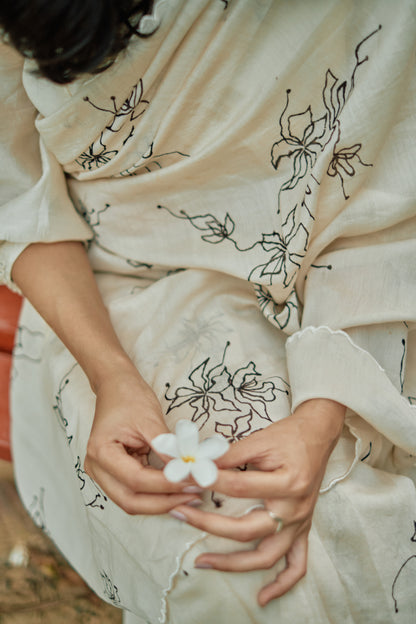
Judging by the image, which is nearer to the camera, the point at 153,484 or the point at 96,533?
the point at 153,484

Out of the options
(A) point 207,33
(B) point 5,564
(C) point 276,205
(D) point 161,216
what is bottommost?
(B) point 5,564

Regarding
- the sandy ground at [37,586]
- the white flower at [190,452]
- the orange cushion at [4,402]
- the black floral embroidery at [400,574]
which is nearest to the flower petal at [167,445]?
the white flower at [190,452]

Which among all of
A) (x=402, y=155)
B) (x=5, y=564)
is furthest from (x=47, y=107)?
(x=5, y=564)

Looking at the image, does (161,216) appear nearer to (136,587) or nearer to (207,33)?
(207,33)

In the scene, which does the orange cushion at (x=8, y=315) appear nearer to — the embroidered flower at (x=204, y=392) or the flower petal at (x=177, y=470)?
the embroidered flower at (x=204, y=392)

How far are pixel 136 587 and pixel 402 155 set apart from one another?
631 mm

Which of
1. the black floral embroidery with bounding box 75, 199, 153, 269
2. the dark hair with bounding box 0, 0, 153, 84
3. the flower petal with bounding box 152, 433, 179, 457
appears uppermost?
the dark hair with bounding box 0, 0, 153, 84

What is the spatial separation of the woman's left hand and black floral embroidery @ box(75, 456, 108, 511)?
15 centimetres

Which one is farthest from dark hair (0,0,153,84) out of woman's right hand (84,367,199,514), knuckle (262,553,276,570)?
knuckle (262,553,276,570)

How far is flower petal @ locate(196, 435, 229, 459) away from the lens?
1.58ft

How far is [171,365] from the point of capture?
0.72 m

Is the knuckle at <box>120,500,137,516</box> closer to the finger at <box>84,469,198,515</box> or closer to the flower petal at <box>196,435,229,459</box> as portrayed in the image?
the finger at <box>84,469,198,515</box>

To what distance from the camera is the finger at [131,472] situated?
0.55 m

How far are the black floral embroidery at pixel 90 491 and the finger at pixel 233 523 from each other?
151mm
